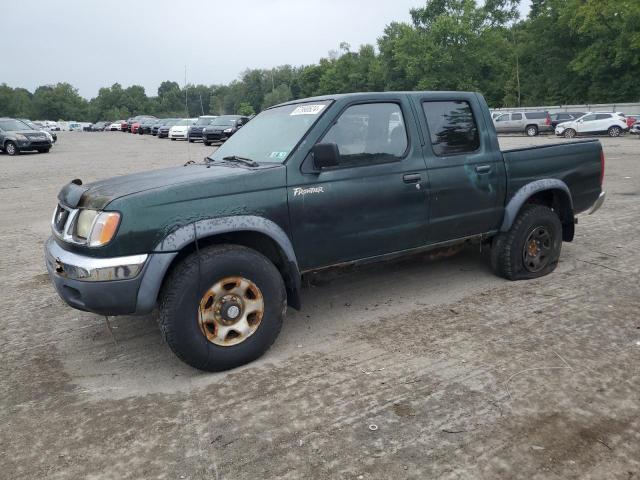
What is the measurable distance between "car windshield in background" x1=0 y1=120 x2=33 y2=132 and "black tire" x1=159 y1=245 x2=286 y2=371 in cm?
2420

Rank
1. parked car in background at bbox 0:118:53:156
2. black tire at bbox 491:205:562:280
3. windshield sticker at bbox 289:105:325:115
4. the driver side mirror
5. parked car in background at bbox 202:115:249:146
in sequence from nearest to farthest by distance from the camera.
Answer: the driver side mirror < windshield sticker at bbox 289:105:325:115 < black tire at bbox 491:205:562:280 < parked car in background at bbox 0:118:53:156 < parked car in background at bbox 202:115:249:146

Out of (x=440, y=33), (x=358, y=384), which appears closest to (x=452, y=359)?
(x=358, y=384)

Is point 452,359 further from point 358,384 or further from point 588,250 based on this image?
point 588,250

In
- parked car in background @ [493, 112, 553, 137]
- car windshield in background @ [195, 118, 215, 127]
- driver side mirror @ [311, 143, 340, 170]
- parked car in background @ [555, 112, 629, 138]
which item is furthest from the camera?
parked car in background @ [493, 112, 553, 137]

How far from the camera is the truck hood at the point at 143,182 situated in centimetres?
340

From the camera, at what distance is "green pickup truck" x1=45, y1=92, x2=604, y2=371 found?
326 centimetres

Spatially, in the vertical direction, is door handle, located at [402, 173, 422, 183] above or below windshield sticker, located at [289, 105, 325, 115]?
below

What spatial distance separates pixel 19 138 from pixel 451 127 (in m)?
23.5

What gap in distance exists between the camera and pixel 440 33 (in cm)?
5956

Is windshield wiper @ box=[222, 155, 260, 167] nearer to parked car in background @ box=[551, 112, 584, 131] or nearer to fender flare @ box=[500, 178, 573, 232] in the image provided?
fender flare @ box=[500, 178, 573, 232]

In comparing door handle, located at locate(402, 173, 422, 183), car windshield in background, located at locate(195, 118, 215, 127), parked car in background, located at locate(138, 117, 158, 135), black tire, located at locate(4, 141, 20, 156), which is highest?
parked car in background, located at locate(138, 117, 158, 135)

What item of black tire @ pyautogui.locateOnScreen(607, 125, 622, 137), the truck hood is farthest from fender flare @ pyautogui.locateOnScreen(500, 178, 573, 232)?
black tire @ pyautogui.locateOnScreen(607, 125, 622, 137)

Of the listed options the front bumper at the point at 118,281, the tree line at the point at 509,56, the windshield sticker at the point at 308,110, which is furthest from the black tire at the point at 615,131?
the front bumper at the point at 118,281

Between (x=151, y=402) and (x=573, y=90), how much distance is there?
57.2 metres
